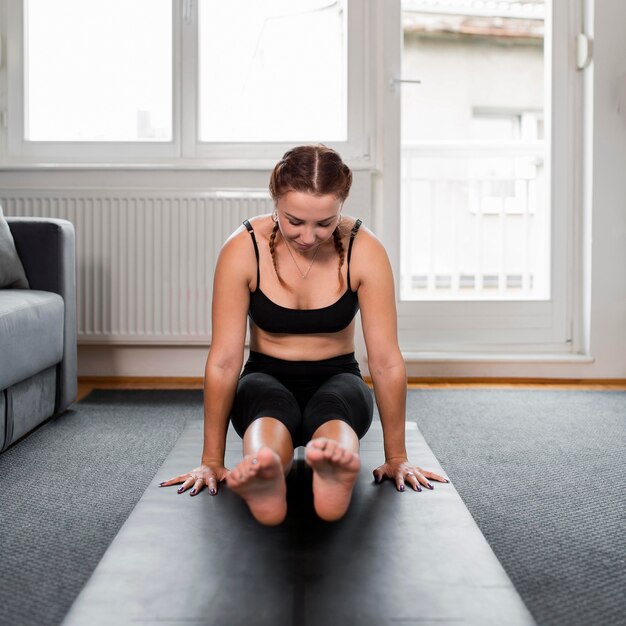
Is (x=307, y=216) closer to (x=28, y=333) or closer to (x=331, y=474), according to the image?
(x=331, y=474)

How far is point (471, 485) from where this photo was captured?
1669 mm

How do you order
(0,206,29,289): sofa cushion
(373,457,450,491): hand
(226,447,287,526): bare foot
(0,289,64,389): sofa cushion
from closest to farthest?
1. (226,447,287,526): bare foot
2. (373,457,450,491): hand
3. (0,289,64,389): sofa cushion
4. (0,206,29,289): sofa cushion

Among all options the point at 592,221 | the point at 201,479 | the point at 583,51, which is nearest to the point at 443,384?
the point at 592,221

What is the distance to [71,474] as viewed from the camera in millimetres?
1723

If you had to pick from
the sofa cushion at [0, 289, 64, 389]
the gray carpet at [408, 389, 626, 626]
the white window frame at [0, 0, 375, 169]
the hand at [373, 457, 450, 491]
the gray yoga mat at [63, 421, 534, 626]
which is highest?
the white window frame at [0, 0, 375, 169]

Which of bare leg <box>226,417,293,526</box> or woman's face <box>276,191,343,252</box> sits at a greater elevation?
woman's face <box>276,191,343,252</box>

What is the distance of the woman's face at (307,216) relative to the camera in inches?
46.7

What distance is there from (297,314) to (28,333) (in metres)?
0.93

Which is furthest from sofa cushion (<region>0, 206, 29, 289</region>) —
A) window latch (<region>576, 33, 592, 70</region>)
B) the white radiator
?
window latch (<region>576, 33, 592, 70</region>)

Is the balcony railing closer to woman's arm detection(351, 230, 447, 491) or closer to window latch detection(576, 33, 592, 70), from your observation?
window latch detection(576, 33, 592, 70)

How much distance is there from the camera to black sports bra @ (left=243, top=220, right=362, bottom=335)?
140 cm

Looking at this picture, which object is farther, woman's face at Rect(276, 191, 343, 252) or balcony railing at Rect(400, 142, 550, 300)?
balcony railing at Rect(400, 142, 550, 300)

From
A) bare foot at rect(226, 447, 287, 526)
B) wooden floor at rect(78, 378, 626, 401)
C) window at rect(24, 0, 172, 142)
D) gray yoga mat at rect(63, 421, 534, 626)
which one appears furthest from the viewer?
window at rect(24, 0, 172, 142)

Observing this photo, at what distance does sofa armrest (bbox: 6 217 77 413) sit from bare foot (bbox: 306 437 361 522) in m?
1.54
